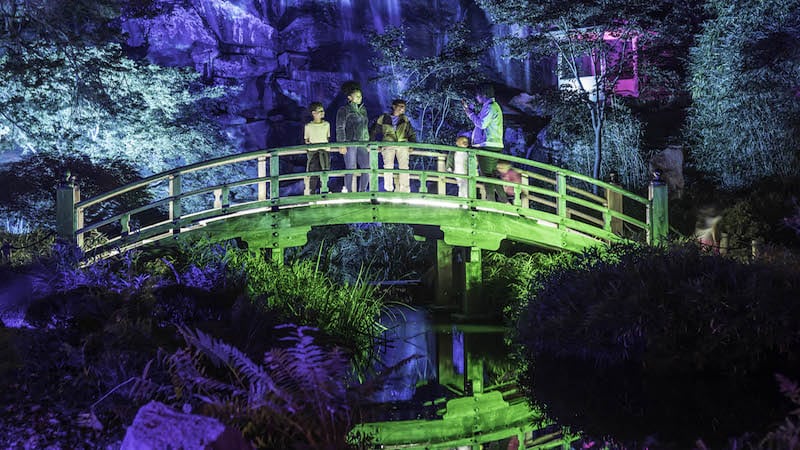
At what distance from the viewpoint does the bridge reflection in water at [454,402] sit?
672 centimetres

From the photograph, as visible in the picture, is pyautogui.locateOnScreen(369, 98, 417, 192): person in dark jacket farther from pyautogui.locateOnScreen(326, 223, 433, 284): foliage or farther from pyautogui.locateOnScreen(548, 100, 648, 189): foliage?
pyautogui.locateOnScreen(548, 100, 648, 189): foliage

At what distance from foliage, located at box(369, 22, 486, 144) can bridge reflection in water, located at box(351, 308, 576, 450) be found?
936 centimetres

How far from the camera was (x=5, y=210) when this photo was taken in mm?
17797

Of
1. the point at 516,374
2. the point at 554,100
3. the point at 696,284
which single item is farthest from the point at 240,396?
the point at 554,100

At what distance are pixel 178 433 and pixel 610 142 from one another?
16724mm

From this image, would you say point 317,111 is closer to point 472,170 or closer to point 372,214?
point 372,214

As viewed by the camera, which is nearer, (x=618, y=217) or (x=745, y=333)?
(x=745, y=333)

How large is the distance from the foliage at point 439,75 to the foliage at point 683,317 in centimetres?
1129

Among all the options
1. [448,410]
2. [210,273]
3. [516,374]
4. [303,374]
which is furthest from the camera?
[210,273]

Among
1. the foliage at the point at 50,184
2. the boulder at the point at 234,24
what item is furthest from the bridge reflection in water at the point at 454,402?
the boulder at the point at 234,24

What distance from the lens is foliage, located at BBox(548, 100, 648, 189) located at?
63.3 feet

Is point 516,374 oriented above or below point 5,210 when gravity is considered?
below

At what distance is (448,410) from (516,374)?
1.52 m

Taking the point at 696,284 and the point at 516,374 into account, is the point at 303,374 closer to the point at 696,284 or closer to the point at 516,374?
the point at 516,374
